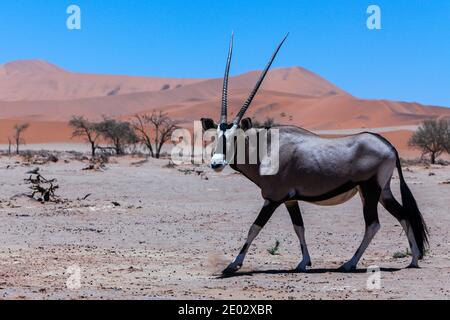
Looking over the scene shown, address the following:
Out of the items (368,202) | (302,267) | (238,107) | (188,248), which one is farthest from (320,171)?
(238,107)

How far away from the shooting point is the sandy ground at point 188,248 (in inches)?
330

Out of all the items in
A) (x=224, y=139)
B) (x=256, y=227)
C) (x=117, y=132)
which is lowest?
(x=256, y=227)

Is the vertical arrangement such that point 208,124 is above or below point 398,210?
above

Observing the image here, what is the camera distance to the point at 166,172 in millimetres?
32719

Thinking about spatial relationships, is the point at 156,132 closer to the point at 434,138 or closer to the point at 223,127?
the point at 434,138

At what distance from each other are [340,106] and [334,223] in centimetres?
11942

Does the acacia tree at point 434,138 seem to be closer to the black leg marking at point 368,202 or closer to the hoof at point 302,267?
the black leg marking at point 368,202

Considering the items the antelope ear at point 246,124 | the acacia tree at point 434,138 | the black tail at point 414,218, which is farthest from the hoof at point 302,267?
the acacia tree at point 434,138

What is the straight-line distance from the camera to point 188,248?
41.2ft

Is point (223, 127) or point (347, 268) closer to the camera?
point (223, 127)

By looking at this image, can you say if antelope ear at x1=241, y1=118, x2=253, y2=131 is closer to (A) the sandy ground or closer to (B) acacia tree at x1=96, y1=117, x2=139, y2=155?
(A) the sandy ground

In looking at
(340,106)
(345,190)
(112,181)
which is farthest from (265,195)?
(340,106)

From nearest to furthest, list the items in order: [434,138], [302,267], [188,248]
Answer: [302,267], [188,248], [434,138]

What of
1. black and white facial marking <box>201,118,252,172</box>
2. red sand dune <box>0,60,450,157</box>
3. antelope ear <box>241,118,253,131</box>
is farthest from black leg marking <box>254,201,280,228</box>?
red sand dune <box>0,60,450,157</box>
